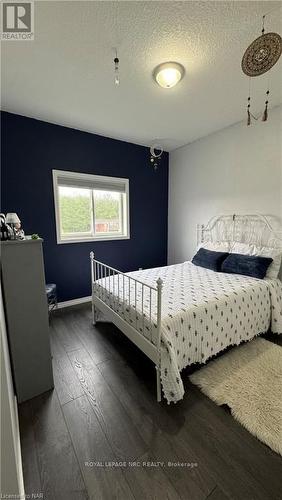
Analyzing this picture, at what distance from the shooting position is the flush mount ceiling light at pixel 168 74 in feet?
6.14

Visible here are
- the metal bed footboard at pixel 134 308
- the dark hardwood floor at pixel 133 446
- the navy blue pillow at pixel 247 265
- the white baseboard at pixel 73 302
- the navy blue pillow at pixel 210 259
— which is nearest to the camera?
the dark hardwood floor at pixel 133 446

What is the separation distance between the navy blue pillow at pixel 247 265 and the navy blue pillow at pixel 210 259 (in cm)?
9

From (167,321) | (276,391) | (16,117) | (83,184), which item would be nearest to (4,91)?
(16,117)

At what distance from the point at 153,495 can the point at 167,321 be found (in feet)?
3.01

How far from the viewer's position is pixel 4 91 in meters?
2.23

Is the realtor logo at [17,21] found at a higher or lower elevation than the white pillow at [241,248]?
higher

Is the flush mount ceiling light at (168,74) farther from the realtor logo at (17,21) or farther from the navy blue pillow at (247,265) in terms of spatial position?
the navy blue pillow at (247,265)

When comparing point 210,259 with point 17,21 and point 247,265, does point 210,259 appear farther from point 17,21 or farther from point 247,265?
point 17,21

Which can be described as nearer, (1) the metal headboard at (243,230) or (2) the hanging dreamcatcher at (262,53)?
(2) the hanging dreamcatcher at (262,53)

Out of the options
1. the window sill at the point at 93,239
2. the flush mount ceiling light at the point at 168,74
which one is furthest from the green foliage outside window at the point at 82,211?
the flush mount ceiling light at the point at 168,74

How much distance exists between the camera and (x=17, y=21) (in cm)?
147

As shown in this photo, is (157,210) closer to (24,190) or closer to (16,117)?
(24,190)

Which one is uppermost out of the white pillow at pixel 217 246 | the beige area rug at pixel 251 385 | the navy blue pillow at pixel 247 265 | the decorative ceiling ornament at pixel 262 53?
the decorative ceiling ornament at pixel 262 53

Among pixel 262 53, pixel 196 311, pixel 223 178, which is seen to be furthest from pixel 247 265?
pixel 262 53
